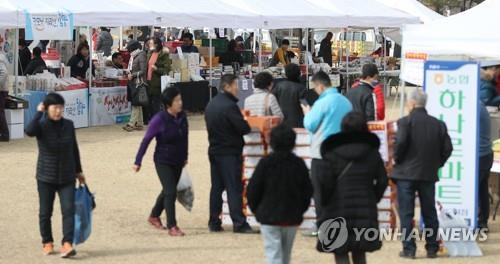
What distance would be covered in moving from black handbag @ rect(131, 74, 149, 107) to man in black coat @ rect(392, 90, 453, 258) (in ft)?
35.1

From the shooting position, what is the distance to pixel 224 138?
995cm

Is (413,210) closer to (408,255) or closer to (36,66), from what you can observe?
(408,255)

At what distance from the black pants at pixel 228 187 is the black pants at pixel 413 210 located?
67.2 inches

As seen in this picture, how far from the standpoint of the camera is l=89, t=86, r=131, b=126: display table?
66.5ft

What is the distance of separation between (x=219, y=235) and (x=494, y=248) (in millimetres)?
2597

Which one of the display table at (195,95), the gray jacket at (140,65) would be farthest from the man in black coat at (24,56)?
the gray jacket at (140,65)

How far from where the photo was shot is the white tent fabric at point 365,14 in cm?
2478

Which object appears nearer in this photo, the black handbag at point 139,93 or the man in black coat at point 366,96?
the man in black coat at point 366,96

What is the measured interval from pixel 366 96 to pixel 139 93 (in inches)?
347

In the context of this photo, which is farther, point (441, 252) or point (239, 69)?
point (239, 69)

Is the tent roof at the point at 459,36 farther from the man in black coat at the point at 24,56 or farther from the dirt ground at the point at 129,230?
the man in black coat at the point at 24,56

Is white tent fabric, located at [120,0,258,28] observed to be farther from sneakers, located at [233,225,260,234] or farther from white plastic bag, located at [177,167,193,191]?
sneakers, located at [233,225,260,234]

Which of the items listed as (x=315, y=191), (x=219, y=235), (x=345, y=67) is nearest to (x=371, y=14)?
(x=345, y=67)

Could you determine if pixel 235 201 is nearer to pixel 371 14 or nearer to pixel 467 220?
pixel 467 220
